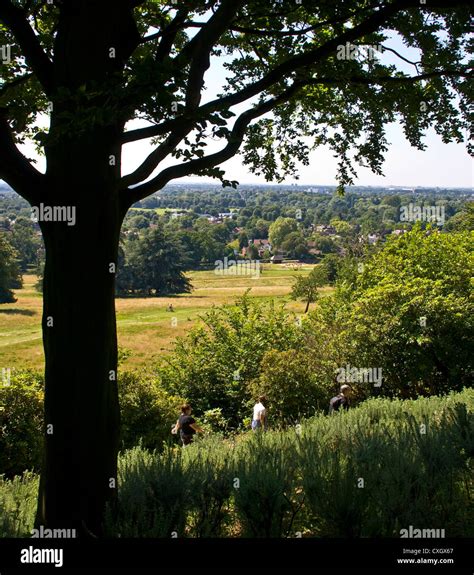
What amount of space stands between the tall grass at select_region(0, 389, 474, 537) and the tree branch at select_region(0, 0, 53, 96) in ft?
13.1

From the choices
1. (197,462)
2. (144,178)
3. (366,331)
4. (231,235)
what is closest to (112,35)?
(144,178)

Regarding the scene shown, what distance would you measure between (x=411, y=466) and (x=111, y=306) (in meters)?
3.21

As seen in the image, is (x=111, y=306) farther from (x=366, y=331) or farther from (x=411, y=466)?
(x=366, y=331)

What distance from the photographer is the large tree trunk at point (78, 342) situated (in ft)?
16.6

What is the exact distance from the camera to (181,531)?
4.66 meters

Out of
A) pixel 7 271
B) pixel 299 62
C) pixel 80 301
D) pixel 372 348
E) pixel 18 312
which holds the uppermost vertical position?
pixel 299 62

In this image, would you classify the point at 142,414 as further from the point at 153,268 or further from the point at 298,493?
the point at 153,268

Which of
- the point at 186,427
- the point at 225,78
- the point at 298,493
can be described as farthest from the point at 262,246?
the point at 298,493

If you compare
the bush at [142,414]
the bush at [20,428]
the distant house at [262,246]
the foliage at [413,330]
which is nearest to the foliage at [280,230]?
the distant house at [262,246]

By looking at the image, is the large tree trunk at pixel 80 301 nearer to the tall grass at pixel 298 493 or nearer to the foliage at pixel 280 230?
the tall grass at pixel 298 493

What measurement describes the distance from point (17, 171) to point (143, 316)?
72.4 metres

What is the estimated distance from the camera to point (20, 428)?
39.7 feet

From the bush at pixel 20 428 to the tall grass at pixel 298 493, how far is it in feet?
20.6

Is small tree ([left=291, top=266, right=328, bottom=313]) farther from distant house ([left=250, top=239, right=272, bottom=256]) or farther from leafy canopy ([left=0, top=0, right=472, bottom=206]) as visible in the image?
leafy canopy ([left=0, top=0, right=472, bottom=206])
